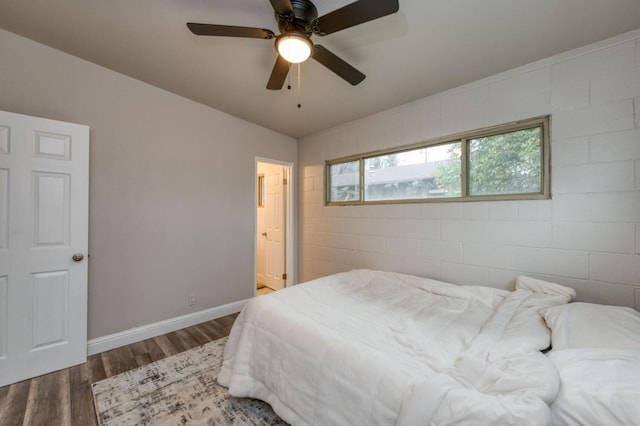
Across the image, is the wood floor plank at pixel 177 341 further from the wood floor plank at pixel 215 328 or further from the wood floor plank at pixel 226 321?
the wood floor plank at pixel 226 321

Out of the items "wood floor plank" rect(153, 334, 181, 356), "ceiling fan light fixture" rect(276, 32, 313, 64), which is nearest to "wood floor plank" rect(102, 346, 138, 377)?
"wood floor plank" rect(153, 334, 181, 356)

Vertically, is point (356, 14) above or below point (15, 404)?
above

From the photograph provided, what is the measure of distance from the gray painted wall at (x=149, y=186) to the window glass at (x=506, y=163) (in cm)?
264

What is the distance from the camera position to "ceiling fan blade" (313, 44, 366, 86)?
1564 mm

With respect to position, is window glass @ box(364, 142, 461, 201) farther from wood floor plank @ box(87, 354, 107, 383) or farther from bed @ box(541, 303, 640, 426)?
wood floor plank @ box(87, 354, 107, 383)

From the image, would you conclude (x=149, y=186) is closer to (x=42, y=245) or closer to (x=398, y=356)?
(x=42, y=245)

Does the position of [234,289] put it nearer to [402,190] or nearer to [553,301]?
[402,190]

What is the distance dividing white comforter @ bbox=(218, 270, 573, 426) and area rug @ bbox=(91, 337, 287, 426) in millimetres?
153

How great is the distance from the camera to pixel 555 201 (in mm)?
2006

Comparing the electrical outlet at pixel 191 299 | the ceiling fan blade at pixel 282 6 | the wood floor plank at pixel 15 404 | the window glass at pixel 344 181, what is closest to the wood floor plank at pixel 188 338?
the electrical outlet at pixel 191 299

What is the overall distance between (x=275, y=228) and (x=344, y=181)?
4.80 ft

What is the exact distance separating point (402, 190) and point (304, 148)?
1.76 metres

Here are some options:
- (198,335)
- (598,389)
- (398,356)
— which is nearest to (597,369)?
(598,389)

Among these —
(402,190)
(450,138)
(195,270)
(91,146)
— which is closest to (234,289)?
(195,270)
